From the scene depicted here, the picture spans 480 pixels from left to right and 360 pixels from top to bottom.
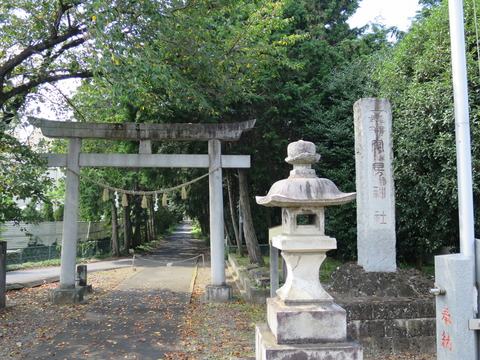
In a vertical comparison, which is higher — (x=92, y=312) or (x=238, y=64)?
(x=238, y=64)

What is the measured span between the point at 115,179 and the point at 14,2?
11880 millimetres

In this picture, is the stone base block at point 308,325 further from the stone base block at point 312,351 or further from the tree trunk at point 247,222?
the tree trunk at point 247,222

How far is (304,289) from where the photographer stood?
448 cm

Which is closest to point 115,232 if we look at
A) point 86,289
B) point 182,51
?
point 86,289

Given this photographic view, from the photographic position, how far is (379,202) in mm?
7914

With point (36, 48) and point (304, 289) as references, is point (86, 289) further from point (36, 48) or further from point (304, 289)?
point (304, 289)

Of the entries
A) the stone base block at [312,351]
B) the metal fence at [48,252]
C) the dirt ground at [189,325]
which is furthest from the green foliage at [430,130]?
the metal fence at [48,252]

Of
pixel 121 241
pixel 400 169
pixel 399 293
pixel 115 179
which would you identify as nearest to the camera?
pixel 399 293

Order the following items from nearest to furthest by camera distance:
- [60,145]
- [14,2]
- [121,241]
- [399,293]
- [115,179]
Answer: [399,293]
[14,2]
[60,145]
[115,179]
[121,241]

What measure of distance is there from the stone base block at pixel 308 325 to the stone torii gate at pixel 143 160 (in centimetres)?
691

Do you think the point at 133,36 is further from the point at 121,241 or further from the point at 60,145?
the point at 121,241

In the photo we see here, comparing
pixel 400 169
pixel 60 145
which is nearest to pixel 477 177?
pixel 400 169

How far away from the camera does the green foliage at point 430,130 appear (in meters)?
7.37

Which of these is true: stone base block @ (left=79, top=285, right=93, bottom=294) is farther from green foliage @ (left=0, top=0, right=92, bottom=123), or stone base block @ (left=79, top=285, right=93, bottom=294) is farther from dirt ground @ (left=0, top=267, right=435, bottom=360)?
green foliage @ (left=0, top=0, right=92, bottom=123)
